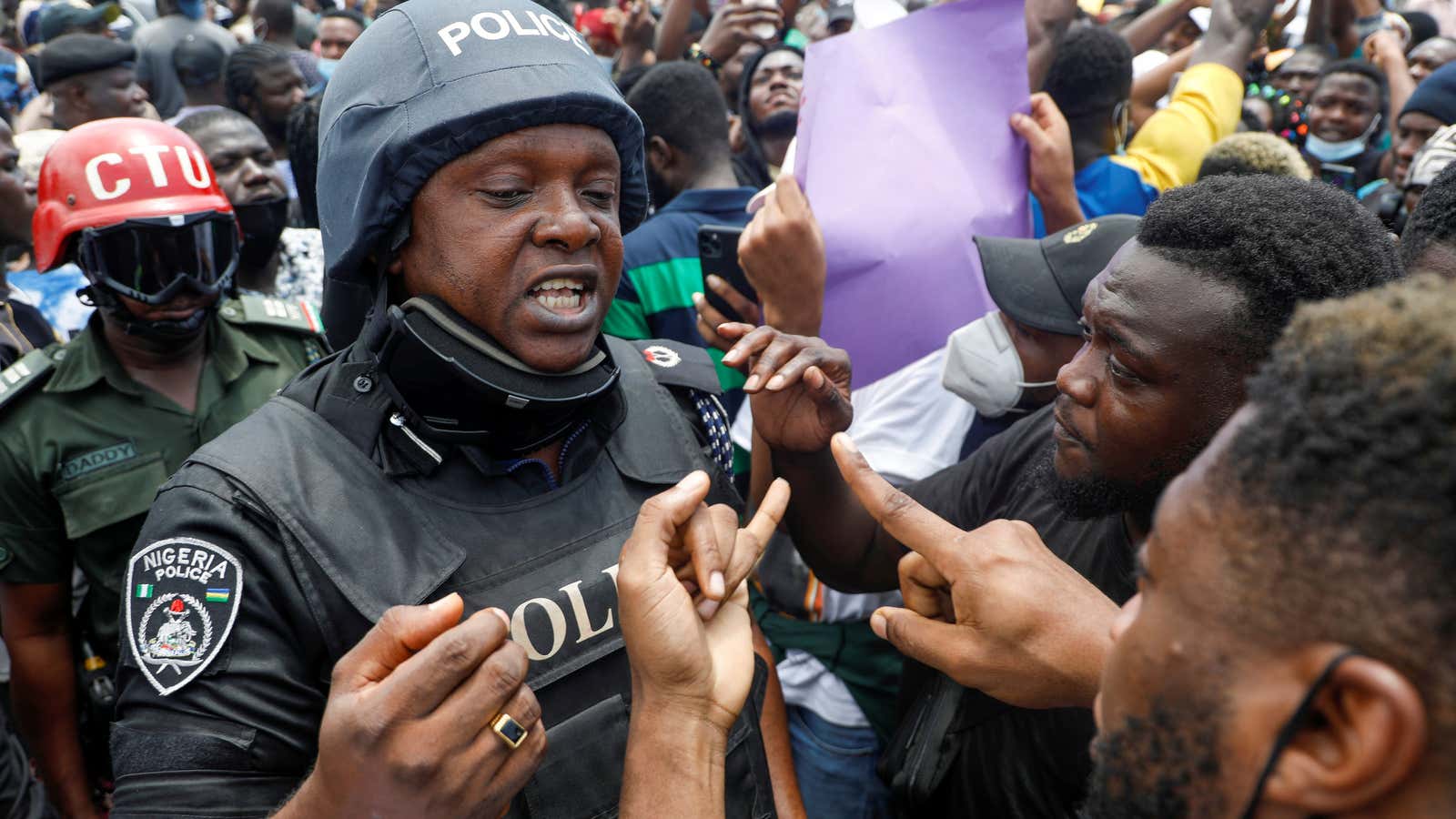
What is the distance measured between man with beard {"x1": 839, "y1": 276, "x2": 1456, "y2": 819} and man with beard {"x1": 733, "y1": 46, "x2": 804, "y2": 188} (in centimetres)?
462

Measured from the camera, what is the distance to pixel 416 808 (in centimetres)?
138

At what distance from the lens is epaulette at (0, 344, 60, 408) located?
2.91 metres

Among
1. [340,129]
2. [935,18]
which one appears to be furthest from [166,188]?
[935,18]

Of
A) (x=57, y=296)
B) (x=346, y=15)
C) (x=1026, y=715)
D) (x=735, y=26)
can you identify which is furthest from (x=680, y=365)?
(x=346, y=15)

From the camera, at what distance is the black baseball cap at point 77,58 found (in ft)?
19.6

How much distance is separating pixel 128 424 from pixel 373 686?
6.83ft

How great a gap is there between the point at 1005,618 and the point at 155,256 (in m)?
2.62

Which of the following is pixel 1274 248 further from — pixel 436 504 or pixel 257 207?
pixel 257 207

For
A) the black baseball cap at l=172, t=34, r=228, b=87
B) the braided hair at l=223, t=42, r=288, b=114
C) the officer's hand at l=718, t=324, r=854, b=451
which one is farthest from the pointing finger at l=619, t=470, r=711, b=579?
the black baseball cap at l=172, t=34, r=228, b=87

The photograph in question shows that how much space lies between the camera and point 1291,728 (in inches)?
37.9

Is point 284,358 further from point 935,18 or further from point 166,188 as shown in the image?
point 935,18

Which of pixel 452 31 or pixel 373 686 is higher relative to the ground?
pixel 452 31

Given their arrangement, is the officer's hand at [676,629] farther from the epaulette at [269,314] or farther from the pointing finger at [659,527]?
the epaulette at [269,314]

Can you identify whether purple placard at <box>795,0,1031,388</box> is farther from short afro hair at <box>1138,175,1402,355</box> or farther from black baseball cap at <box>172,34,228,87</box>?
black baseball cap at <box>172,34,228,87</box>
